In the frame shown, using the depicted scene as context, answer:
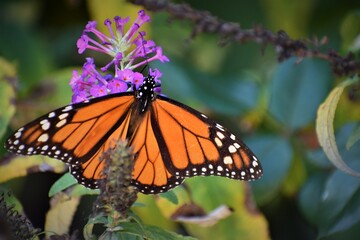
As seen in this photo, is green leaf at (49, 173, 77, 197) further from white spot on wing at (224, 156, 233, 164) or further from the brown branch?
the brown branch

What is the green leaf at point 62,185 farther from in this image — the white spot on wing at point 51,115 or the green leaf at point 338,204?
the green leaf at point 338,204

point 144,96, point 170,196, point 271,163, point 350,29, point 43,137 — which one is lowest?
point 170,196

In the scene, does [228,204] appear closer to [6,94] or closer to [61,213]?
[61,213]

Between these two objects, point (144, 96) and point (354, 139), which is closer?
point (144, 96)

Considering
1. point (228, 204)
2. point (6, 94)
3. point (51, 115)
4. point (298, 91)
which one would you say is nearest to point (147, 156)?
point (51, 115)

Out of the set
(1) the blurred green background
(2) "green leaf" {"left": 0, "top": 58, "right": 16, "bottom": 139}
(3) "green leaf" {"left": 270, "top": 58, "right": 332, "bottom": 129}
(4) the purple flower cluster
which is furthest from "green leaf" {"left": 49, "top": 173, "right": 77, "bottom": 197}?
(3) "green leaf" {"left": 270, "top": 58, "right": 332, "bottom": 129}

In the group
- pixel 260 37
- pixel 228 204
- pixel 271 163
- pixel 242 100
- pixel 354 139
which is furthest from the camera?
pixel 242 100

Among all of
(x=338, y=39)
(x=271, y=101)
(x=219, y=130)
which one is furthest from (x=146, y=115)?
(x=338, y=39)
